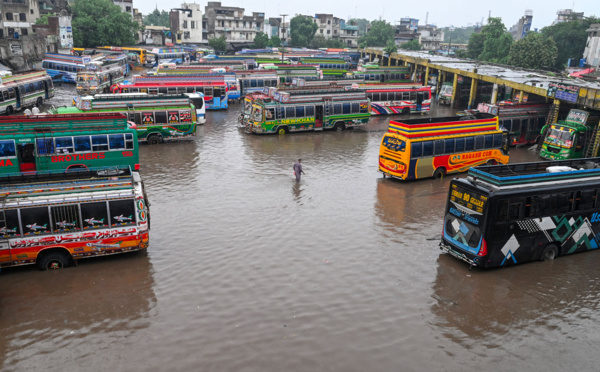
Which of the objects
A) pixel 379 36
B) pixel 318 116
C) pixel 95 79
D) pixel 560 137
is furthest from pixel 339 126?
pixel 379 36

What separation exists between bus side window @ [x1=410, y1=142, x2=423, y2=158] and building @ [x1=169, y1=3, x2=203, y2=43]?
287 feet

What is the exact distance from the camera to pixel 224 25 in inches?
3888

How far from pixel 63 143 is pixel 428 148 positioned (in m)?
16.2

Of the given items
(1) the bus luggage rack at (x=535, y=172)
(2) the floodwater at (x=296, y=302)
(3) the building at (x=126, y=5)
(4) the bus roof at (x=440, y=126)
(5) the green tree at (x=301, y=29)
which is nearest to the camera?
(2) the floodwater at (x=296, y=302)

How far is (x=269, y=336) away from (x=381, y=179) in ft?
44.4

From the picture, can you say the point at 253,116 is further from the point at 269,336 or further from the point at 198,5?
the point at 198,5

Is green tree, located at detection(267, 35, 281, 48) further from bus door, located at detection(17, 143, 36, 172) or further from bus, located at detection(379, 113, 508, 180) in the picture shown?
bus door, located at detection(17, 143, 36, 172)

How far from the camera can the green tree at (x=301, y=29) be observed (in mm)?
104625

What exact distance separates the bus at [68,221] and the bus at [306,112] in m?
18.3

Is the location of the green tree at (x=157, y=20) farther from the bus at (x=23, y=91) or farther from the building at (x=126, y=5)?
the bus at (x=23, y=91)

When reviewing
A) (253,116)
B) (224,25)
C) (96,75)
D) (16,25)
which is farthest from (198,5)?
(253,116)

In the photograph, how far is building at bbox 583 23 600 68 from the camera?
65.0m

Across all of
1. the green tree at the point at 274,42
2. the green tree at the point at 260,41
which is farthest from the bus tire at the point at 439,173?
the green tree at the point at 274,42

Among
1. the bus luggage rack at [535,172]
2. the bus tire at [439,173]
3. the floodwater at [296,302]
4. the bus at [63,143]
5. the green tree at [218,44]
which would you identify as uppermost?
the green tree at [218,44]
